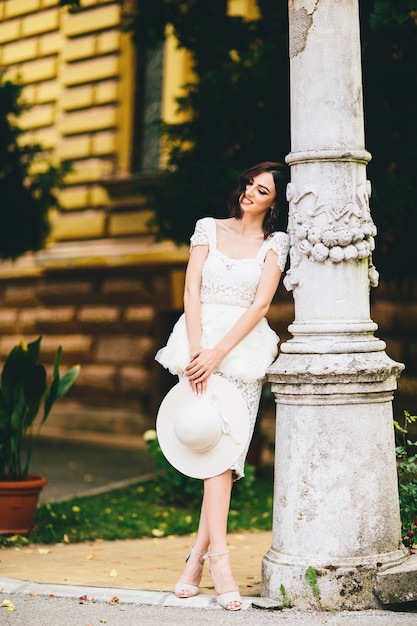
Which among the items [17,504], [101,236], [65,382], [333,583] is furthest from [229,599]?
[101,236]

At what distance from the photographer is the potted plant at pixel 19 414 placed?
18.4 feet

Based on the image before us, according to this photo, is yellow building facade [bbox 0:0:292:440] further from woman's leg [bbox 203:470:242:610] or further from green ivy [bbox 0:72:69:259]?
woman's leg [bbox 203:470:242:610]

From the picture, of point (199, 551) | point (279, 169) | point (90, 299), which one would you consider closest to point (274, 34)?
point (279, 169)

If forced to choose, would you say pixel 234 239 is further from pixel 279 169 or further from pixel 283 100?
pixel 283 100

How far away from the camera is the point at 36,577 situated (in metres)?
4.51

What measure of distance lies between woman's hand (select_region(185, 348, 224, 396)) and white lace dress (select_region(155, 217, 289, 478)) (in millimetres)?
77

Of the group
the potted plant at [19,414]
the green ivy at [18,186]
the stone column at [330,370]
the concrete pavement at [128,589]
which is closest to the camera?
the concrete pavement at [128,589]

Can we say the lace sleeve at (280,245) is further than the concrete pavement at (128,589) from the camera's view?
Yes

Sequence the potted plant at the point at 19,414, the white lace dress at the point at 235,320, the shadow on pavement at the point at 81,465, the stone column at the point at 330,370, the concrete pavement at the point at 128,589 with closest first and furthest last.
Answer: the concrete pavement at the point at 128,589, the stone column at the point at 330,370, the white lace dress at the point at 235,320, the potted plant at the point at 19,414, the shadow on pavement at the point at 81,465

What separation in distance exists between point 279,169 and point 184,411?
133cm

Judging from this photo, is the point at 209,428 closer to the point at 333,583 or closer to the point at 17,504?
the point at 333,583

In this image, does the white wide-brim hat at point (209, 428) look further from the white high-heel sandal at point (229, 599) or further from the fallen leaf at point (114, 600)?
the fallen leaf at point (114, 600)

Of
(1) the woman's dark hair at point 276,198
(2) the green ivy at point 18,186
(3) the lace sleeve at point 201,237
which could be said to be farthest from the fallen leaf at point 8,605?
(2) the green ivy at point 18,186

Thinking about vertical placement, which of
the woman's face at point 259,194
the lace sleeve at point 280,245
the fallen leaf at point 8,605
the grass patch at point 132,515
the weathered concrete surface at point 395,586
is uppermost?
the woman's face at point 259,194
